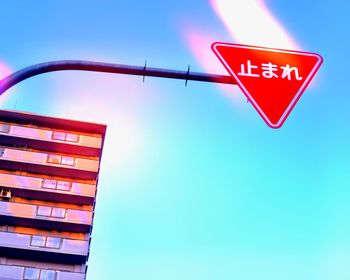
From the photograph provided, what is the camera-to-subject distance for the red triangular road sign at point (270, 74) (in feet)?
14.0

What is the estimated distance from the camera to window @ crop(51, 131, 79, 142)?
40.5m

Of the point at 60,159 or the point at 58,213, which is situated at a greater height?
the point at 60,159

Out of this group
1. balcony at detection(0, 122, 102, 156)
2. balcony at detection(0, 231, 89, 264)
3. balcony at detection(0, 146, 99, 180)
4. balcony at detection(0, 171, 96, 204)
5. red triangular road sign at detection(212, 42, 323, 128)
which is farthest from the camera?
balcony at detection(0, 122, 102, 156)

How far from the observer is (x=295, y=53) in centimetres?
451

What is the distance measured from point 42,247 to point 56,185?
16.1ft

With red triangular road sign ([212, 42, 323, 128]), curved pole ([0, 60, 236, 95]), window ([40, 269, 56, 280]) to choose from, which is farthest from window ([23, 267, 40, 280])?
red triangular road sign ([212, 42, 323, 128])

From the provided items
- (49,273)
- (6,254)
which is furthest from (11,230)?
(49,273)

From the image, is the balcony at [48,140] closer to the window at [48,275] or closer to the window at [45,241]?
the window at [45,241]

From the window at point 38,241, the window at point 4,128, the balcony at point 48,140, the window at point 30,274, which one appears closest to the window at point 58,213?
the window at point 38,241

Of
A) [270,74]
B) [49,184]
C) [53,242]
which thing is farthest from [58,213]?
[270,74]

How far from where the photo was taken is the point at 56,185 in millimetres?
38719

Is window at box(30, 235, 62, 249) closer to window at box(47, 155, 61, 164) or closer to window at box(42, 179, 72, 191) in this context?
window at box(42, 179, 72, 191)

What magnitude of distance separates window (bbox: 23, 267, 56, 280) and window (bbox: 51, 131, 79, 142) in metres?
10.4

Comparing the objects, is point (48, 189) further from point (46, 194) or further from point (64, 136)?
point (64, 136)
